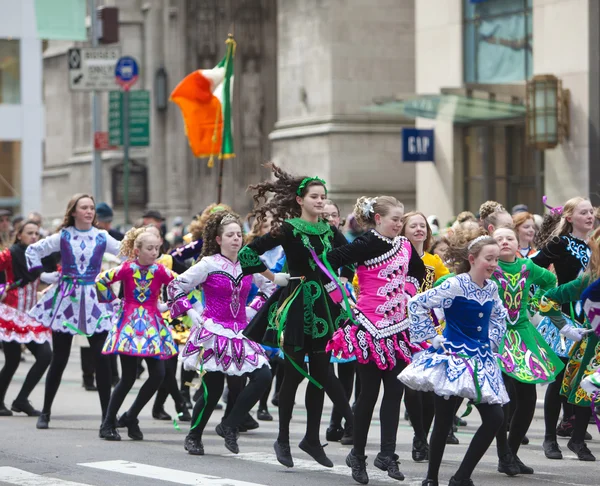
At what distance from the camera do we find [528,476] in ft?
30.3

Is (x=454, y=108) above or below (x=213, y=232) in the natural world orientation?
above

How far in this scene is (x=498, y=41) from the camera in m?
24.0

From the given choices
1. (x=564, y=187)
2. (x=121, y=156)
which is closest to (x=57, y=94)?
(x=121, y=156)

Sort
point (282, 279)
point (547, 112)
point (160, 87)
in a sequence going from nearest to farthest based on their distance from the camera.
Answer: point (282, 279) < point (547, 112) < point (160, 87)

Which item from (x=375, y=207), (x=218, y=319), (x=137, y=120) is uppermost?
(x=137, y=120)

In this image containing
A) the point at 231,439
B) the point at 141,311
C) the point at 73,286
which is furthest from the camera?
the point at 73,286

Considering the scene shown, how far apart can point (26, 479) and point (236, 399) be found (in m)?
1.85

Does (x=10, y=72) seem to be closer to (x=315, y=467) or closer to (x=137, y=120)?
(x=137, y=120)

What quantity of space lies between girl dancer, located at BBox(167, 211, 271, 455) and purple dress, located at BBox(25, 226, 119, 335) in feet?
6.24

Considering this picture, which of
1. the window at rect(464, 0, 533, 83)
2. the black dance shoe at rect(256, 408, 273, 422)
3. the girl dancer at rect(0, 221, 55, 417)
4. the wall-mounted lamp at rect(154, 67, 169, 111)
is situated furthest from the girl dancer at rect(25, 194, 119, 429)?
the wall-mounted lamp at rect(154, 67, 169, 111)

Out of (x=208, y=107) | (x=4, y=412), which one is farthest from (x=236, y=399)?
(x=208, y=107)

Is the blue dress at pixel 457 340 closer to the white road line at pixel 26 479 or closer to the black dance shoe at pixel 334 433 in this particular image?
the white road line at pixel 26 479

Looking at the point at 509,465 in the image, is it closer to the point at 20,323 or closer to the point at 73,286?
the point at 73,286

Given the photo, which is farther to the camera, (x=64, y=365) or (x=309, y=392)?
(x=64, y=365)
